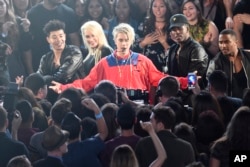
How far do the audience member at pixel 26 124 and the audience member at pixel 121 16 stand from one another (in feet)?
11.8

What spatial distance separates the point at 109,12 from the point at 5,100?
3.46 m

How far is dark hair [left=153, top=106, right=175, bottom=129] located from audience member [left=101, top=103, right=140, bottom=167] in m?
0.25

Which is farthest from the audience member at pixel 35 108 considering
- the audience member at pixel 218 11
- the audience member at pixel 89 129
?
the audience member at pixel 218 11

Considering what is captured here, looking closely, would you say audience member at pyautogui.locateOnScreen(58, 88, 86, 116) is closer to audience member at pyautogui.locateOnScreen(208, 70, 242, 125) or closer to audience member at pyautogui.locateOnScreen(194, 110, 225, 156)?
audience member at pyautogui.locateOnScreen(208, 70, 242, 125)

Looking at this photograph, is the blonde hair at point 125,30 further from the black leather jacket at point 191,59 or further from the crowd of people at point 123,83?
the black leather jacket at point 191,59

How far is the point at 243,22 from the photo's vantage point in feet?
37.6

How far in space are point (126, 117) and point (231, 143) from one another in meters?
1.04

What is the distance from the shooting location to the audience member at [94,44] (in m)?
11.5

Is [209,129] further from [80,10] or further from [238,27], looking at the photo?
[80,10]

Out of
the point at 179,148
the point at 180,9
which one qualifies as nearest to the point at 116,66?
the point at 180,9

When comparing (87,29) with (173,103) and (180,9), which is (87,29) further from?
(173,103)

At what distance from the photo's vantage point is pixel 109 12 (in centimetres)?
1259

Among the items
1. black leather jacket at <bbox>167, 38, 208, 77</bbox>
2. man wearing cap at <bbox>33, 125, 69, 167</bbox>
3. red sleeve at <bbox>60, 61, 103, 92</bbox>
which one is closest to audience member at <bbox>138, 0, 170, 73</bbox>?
black leather jacket at <bbox>167, 38, 208, 77</bbox>

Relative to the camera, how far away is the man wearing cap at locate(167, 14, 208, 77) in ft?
35.5
